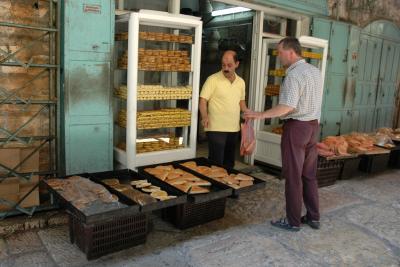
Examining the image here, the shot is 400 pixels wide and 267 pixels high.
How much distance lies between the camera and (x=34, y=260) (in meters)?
3.28

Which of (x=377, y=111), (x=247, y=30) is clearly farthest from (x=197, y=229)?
(x=377, y=111)

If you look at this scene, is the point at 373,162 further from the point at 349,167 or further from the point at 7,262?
the point at 7,262

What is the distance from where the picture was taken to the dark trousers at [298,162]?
384 cm

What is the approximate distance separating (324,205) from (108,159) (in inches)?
114

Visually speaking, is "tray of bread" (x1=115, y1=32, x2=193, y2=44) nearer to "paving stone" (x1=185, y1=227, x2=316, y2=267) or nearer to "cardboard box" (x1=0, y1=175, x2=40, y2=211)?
"cardboard box" (x1=0, y1=175, x2=40, y2=211)

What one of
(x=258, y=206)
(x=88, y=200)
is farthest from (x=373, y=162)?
(x=88, y=200)

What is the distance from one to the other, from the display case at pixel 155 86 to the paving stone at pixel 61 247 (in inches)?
43.8

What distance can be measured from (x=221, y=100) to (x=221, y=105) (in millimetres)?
64

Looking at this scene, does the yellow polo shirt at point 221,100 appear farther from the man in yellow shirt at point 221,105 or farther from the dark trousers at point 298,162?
the dark trousers at point 298,162

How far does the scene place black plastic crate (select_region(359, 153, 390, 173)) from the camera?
6.50 meters

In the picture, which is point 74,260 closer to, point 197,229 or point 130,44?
point 197,229

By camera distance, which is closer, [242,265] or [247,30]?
[242,265]

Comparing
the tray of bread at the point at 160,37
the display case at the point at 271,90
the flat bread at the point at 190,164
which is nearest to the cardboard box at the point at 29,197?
the flat bread at the point at 190,164

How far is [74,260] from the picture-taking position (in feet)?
10.8
